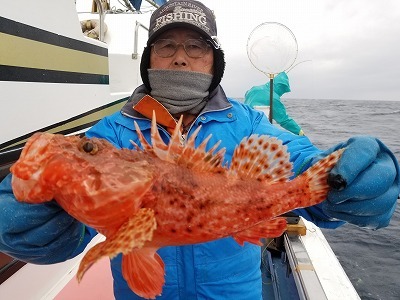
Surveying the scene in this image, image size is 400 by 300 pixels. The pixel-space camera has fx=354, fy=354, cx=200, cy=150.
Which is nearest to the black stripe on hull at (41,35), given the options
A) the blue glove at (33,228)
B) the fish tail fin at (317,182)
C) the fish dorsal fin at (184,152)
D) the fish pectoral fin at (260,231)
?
the blue glove at (33,228)

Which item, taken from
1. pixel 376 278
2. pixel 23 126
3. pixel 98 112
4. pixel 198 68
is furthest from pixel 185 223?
pixel 376 278

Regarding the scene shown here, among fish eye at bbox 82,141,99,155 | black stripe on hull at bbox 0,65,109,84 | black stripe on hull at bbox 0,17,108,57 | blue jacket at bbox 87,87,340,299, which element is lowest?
blue jacket at bbox 87,87,340,299

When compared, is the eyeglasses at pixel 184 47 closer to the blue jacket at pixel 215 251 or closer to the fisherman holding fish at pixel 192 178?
the fisherman holding fish at pixel 192 178

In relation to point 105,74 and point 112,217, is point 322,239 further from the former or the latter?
point 112,217

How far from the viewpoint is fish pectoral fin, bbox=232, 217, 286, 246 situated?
2.25 meters

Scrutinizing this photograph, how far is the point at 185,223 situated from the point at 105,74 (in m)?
3.98

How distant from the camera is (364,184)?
7.01 feet

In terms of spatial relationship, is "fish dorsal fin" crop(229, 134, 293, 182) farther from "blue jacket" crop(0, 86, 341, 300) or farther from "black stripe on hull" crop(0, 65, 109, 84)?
"black stripe on hull" crop(0, 65, 109, 84)

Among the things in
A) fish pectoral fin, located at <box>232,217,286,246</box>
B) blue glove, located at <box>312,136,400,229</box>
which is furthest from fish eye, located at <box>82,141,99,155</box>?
blue glove, located at <box>312,136,400,229</box>

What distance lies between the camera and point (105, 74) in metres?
5.38

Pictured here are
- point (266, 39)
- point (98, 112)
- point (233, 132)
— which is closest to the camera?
point (233, 132)

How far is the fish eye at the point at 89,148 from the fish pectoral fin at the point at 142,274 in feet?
1.91

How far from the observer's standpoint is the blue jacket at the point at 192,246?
214 centimetres

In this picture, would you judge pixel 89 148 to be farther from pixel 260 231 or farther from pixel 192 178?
pixel 260 231
